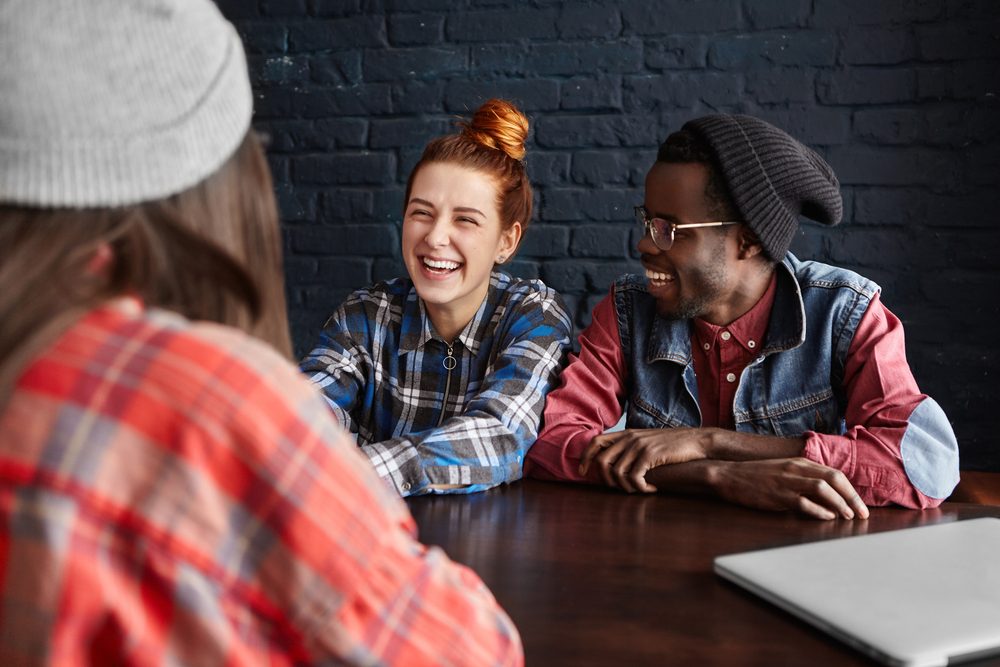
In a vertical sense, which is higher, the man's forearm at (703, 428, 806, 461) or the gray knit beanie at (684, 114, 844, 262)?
the gray knit beanie at (684, 114, 844, 262)

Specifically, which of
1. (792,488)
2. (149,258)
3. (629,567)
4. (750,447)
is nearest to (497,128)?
(750,447)

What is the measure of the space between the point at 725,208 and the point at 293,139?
1.54m

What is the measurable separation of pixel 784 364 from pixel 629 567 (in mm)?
816

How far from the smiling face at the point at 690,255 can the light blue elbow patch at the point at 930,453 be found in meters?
0.40

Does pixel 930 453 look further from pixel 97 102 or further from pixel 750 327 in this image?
pixel 97 102

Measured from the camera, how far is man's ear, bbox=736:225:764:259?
169 centimetres

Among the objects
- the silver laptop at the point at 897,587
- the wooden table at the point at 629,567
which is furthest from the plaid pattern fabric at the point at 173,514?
the silver laptop at the point at 897,587

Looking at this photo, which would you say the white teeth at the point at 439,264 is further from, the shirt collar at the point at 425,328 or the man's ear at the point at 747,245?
the man's ear at the point at 747,245

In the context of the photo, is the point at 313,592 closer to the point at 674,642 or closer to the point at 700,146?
the point at 674,642

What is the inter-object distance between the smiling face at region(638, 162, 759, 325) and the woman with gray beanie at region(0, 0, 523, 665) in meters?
1.20

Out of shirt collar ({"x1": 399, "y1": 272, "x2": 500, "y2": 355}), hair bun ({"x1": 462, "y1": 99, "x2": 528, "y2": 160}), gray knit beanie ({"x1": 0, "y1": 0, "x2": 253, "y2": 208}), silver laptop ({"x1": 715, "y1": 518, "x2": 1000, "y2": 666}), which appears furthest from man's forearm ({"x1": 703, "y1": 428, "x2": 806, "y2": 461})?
gray knit beanie ({"x1": 0, "y1": 0, "x2": 253, "y2": 208})

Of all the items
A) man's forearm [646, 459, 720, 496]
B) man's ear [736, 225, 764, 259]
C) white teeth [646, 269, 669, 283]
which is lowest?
man's forearm [646, 459, 720, 496]

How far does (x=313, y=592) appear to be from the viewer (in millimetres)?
487

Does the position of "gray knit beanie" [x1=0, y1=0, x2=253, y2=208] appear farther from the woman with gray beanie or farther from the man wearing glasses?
the man wearing glasses
